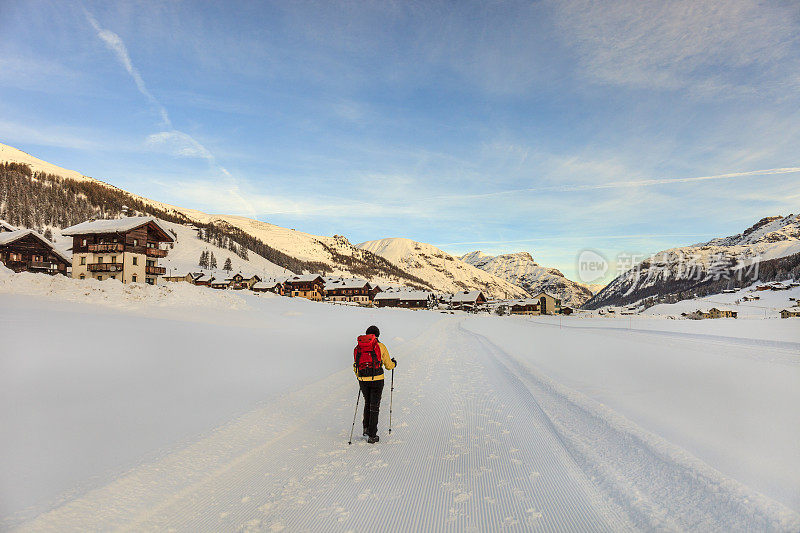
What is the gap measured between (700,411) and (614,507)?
6.94 meters


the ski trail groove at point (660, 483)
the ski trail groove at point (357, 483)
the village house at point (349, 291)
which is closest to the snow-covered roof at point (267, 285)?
the village house at point (349, 291)

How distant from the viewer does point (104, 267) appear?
4847 cm

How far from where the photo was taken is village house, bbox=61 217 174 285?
159ft

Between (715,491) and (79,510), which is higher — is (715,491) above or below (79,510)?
above

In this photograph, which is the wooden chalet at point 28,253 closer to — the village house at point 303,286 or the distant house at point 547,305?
the village house at point 303,286

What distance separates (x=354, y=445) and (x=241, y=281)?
143m

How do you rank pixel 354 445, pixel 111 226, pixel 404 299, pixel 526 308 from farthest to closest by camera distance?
pixel 526 308 < pixel 404 299 < pixel 111 226 < pixel 354 445

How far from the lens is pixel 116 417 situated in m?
7.78

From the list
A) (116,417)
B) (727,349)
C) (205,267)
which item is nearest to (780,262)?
(727,349)

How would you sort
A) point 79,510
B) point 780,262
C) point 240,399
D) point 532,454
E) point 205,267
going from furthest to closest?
point 780,262 < point 205,267 < point 240,399 < point 532,454 < point 79,510

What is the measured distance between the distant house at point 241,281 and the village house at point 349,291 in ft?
94.0

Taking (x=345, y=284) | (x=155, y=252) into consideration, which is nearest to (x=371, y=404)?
(x=155, y=252)

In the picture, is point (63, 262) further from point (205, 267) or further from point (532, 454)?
point (205, 267)

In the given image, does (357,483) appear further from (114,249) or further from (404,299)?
(404,299)
